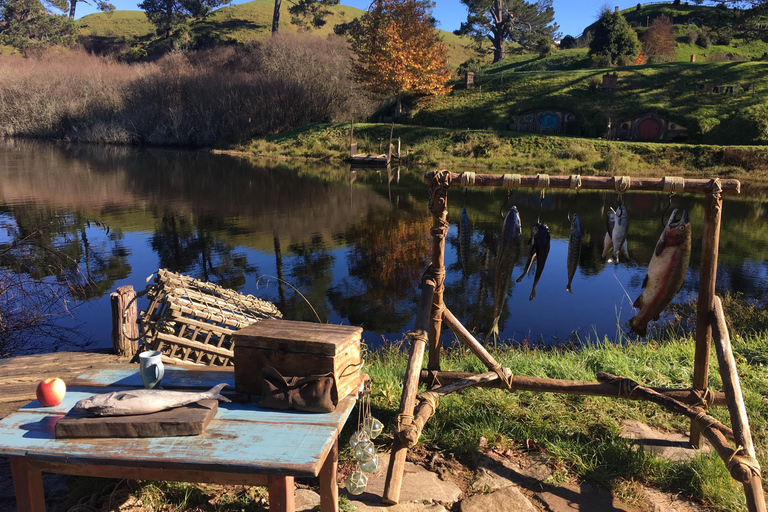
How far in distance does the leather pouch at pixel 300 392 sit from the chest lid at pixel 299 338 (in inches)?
5.2

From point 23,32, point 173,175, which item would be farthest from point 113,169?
point 23,32

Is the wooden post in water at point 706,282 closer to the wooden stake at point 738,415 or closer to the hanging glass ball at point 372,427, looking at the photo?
the wooden stake at point 738,415

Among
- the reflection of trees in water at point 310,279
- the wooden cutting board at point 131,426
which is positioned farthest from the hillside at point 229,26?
the wooden cutting board at point 131,426

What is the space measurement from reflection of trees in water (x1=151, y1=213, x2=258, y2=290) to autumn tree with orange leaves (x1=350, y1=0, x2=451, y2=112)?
24924 millimetres

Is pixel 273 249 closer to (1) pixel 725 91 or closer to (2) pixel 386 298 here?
(2) pixel 386 298

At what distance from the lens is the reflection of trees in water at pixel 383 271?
33.4 feet

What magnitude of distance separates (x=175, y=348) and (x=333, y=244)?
1015 cm

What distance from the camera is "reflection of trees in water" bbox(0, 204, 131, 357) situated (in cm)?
785

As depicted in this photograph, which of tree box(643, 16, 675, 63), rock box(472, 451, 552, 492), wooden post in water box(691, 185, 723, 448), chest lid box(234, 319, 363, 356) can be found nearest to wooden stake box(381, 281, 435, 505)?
rock box(472, 451, 552, 492)

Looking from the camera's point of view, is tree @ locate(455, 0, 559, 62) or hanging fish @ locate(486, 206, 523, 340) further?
tree @ locate(455, 0, 559, 62)

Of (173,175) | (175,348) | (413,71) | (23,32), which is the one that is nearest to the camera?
(175,348)

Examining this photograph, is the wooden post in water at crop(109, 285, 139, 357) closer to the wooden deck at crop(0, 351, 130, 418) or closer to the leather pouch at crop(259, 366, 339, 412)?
the wooden deck at crop(0, 351, 130, 418)

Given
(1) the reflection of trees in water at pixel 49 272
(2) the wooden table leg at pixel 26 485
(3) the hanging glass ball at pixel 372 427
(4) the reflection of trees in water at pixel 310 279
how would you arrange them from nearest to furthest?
(2) the wooden table leg at pixel 26 485 → (3) the hanging glass ball at pixel 372 427 → (1) the reflection of trees in water at pixel 49 272 → (4) the reflection of trees in water at pixel 310 279

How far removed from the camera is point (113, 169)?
29.7 meters
